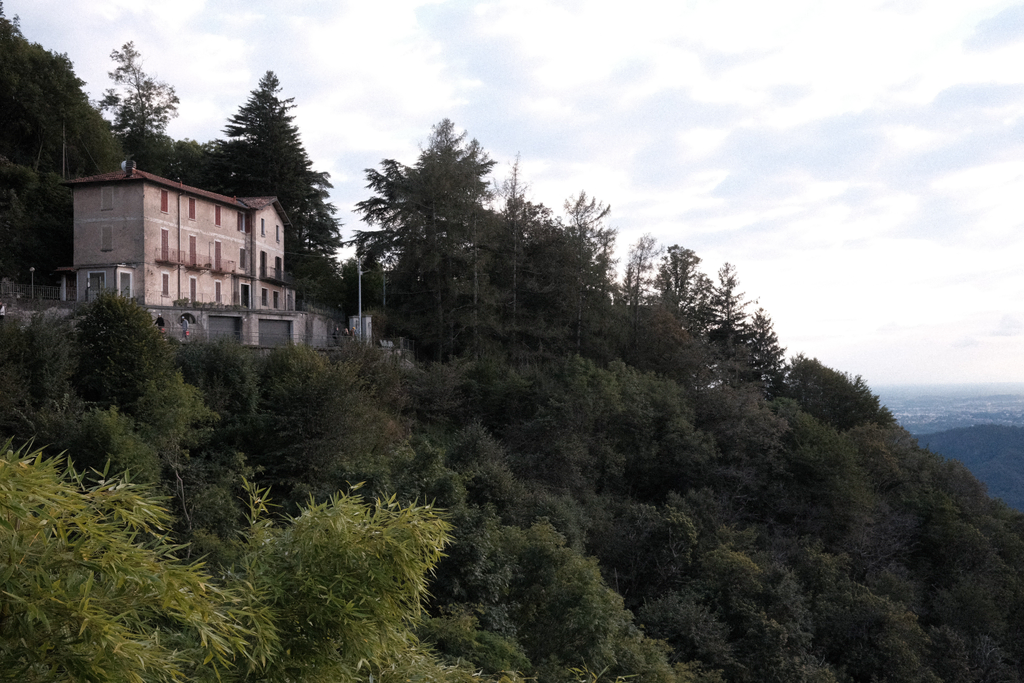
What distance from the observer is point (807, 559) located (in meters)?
25.4

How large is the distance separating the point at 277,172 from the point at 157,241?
14.3 metres

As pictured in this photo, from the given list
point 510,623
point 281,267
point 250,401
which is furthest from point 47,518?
point 281,267

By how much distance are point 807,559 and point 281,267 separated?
32482 millimetres

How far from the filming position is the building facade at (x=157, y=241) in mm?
30156

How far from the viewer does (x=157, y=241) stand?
31.0 meters

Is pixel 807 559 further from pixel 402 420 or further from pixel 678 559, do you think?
pixel 402 420

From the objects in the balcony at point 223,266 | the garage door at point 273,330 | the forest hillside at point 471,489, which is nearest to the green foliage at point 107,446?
the forest hillside at point 471,489

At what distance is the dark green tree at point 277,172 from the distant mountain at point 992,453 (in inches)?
2276

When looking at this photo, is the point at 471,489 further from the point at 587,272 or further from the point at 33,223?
the point at 33,223

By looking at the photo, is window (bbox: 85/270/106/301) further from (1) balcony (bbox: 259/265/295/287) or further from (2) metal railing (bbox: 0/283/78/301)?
(1) balcony (bbox: 259/265/295/287)

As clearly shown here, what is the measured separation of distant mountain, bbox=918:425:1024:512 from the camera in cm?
6588

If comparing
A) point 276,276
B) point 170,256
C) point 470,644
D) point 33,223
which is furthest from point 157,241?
point 470,644

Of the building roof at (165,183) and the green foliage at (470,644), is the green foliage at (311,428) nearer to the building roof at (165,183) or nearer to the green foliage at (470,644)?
the green foliage at (470,644)

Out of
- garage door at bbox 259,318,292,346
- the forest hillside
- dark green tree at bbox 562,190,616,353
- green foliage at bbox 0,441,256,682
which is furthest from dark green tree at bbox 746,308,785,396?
green foliage at bbox 0,441,256,682
